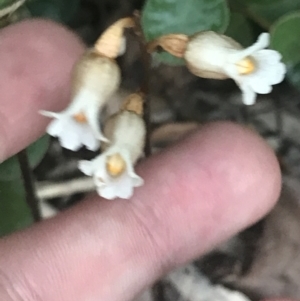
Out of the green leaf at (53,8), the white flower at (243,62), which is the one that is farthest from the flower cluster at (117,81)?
the green leaf at (53,8)

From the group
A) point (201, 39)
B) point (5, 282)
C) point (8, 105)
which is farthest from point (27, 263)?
point (201, 39)

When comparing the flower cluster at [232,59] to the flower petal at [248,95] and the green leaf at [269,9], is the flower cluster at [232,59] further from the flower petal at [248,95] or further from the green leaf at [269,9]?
the green leaf at [269,9]

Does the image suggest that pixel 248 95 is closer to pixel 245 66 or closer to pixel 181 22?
pixel 245 66

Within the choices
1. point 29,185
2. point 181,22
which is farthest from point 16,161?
point 181,22

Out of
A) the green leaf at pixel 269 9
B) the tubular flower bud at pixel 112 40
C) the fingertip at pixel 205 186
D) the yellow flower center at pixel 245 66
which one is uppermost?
the tubular flower bud at pixel 112 40

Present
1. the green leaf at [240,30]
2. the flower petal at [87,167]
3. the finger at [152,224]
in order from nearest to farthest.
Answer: the flower petal at [87,167] < the finger at [152,224] < the green leaf at [240,30]
